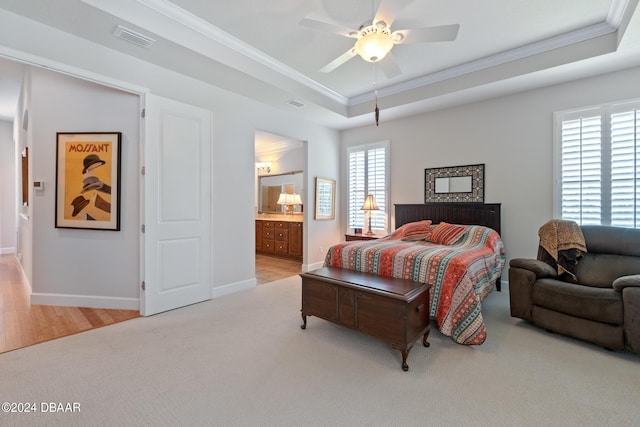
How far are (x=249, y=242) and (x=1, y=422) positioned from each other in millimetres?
2950

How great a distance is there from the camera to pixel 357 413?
67.8 inches

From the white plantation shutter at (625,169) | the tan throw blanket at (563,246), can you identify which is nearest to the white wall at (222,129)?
the tan throw blanket at (563,246)

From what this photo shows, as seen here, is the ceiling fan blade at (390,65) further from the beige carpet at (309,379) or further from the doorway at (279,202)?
the doorway at (279,202)

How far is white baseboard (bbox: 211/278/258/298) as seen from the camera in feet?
12.8

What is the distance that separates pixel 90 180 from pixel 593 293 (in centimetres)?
525

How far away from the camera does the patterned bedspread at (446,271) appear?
2496 mm

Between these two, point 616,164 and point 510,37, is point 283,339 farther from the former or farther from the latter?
point 616,164

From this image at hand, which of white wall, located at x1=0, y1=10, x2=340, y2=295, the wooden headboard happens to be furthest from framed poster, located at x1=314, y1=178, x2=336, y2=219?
the wooden headboard

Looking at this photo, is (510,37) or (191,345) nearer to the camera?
(191,345)

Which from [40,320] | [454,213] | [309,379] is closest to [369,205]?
[454,213]

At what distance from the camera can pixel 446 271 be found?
2627mm

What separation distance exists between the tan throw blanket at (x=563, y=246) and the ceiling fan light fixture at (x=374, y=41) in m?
2.69

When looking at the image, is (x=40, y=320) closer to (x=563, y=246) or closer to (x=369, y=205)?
(x=369, y=205)

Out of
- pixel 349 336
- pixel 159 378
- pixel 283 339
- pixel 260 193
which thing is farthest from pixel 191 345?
pixel 260 193
